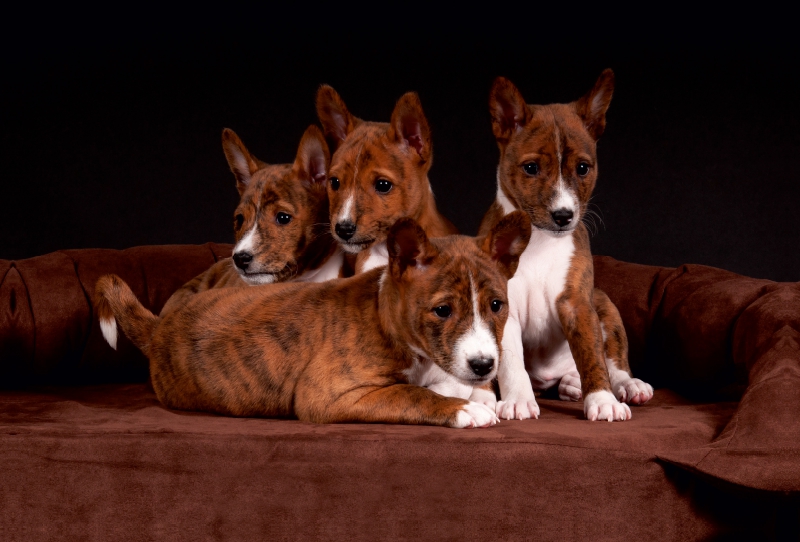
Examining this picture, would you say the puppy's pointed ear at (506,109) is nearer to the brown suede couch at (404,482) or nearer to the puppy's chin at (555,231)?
the puppy's chin at (555,231)

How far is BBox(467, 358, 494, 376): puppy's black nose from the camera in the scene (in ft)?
9.80

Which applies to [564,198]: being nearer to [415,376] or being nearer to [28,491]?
[415,376]

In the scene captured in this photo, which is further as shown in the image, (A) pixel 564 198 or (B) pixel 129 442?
(A) pixel 564 198

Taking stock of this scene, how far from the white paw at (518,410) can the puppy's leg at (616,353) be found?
0.54 metres

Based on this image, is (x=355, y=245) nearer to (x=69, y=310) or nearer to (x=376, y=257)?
(x=376, y=257)

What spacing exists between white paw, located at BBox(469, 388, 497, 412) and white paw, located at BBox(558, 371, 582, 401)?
660 mm

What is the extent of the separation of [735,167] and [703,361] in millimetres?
2032

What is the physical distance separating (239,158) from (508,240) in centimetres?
158

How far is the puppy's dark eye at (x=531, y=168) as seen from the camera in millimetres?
3699

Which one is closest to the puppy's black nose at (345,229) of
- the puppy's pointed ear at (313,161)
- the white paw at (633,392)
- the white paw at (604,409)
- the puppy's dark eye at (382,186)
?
the puppy's dark eye at (382,186)

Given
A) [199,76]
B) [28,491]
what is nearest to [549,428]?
[28,491]

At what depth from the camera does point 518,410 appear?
3.44 m

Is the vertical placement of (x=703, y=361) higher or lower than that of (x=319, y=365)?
lower

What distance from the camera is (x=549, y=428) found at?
10.2 feet
